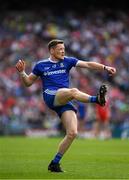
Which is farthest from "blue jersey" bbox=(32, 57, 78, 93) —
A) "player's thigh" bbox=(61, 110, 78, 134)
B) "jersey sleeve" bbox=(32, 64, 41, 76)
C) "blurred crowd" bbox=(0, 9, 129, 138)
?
"blurred crowd" bbox=(0, 9, 129, 138)

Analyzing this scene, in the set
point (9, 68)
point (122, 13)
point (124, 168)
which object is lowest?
point (124, 168)

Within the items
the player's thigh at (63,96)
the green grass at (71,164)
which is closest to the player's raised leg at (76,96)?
the player's thigh at (63,96)

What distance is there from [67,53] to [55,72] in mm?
22686

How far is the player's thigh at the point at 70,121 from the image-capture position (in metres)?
12.9

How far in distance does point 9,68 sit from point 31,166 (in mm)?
20243

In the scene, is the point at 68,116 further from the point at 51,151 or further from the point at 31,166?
the point at 51,151

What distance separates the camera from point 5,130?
102ft

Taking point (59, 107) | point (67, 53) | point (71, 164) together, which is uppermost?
point (67, 53)

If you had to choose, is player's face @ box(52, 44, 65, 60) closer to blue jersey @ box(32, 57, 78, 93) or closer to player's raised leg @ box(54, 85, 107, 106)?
blue jersey @ box(32, 57, 78, 93)

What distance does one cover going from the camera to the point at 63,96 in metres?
12.8

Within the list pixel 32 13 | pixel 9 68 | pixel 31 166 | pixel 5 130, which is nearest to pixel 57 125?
pixel 5 130

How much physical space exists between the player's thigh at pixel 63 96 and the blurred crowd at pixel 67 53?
16769 millimetres

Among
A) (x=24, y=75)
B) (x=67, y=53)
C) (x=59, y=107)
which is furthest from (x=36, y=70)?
(x=67, y=53)

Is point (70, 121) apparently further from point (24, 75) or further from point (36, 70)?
point (24, 75)
